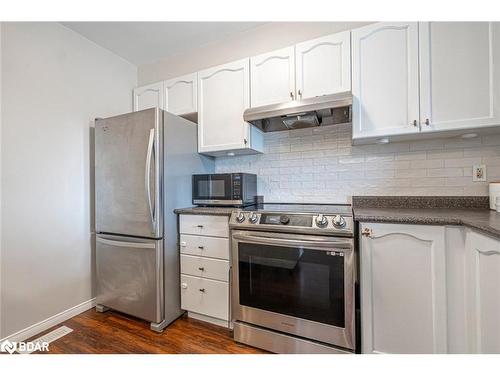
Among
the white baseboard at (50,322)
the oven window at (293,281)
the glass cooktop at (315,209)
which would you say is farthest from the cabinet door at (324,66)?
the white baseboard at (50,322)

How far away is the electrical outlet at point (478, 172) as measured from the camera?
1.61 m

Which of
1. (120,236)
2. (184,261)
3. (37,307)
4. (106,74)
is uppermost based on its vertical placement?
(106,74)

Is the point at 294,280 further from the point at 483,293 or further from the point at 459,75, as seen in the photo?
the point at 459,75

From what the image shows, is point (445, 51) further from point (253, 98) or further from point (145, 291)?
point (145, 291)

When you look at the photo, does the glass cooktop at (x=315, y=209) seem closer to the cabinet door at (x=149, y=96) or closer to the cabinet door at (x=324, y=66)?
the cabinet door at (x=324, y=66)

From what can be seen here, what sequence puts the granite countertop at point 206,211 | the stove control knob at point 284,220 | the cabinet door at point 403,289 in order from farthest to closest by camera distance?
the granite countertop at point 206,211
the stove control knob at point 284,220
the cabinet door at point 403,289

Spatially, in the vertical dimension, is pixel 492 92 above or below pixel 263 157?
above

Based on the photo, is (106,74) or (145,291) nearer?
(145,291)

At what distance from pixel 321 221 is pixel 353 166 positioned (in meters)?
0.81

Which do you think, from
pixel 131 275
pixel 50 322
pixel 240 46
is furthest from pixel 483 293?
pixel 50 322

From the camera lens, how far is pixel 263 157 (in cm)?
229

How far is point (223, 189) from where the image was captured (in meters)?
Result: 2.01

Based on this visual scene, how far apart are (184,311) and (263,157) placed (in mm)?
1593
